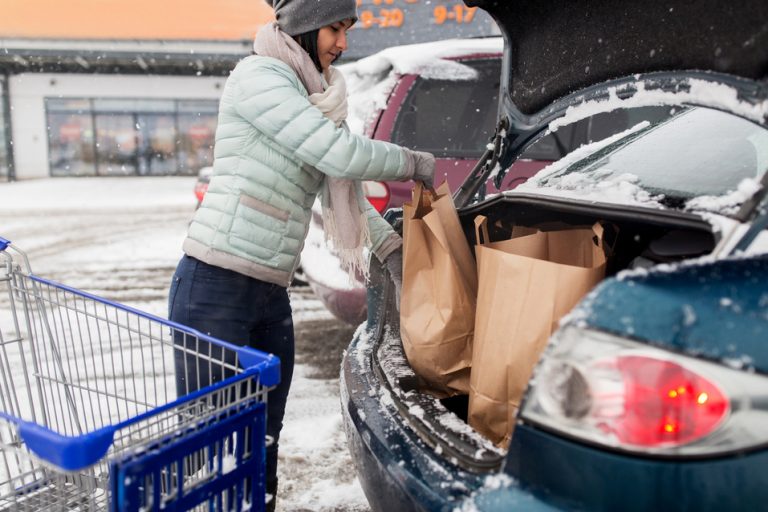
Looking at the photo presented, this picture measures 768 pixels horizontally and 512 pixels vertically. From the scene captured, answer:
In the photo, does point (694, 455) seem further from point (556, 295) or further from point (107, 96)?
point (107, 96)

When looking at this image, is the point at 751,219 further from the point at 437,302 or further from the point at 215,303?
the point at 215,303

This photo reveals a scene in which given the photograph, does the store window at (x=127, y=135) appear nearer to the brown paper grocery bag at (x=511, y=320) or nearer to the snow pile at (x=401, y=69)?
the snow pile at (x=401, y=69)

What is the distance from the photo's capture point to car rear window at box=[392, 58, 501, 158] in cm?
411

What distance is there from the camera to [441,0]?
17.0 metres

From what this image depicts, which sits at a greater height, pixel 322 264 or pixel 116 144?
pixel 116 144

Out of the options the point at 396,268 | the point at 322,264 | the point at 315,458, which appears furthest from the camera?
the point at 322,264

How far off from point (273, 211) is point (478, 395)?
859 millimetres

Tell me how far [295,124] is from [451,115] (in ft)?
7.65

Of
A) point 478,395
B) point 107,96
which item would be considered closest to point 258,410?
point 478,395

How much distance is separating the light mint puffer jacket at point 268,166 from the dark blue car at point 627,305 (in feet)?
1.39

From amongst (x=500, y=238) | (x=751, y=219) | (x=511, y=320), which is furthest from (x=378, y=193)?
(x=751, y=219)

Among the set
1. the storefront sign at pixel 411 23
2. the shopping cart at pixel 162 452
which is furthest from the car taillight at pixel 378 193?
the storefront sign at pixel 411 23

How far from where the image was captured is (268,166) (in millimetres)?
2113

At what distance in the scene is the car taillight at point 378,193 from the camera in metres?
3.79
